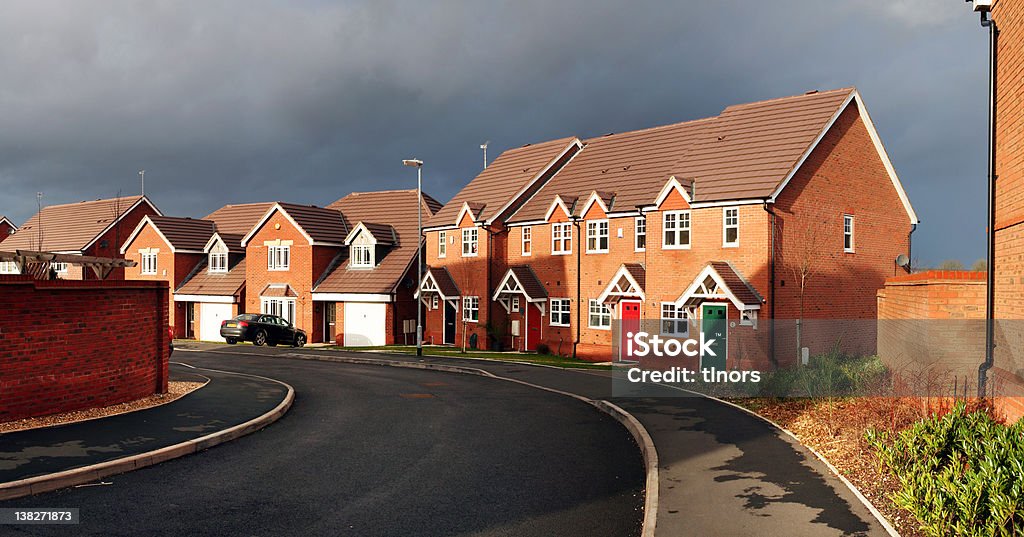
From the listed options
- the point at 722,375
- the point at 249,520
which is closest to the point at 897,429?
the point at 249,520

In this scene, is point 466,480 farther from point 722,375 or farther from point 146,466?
point 722,375

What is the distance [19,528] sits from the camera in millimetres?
8812

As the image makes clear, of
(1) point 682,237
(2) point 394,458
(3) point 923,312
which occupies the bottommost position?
(2) point 394,458

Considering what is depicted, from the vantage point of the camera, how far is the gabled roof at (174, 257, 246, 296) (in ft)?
169

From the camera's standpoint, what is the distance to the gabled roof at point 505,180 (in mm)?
41500

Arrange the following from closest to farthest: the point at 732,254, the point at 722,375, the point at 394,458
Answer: the point at 394,458 → the point at 722,375 → the point at 732,254

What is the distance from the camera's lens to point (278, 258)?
49000 mm

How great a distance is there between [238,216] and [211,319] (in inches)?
494

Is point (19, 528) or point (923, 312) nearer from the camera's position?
point (19, 528)

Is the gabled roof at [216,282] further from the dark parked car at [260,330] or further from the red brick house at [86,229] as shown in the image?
the red brick house at [86,229]

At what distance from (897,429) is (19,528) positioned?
12.2m

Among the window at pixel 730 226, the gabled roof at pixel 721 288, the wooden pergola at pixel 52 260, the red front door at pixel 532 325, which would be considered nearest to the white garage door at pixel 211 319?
the red front door at pixel 532 325

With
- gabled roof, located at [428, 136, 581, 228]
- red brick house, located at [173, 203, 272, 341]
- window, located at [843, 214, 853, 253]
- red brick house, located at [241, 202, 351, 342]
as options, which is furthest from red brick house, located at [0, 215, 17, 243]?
window, located at [843, 214, 853, 253]

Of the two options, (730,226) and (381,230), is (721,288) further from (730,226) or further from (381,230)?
(381,230)
